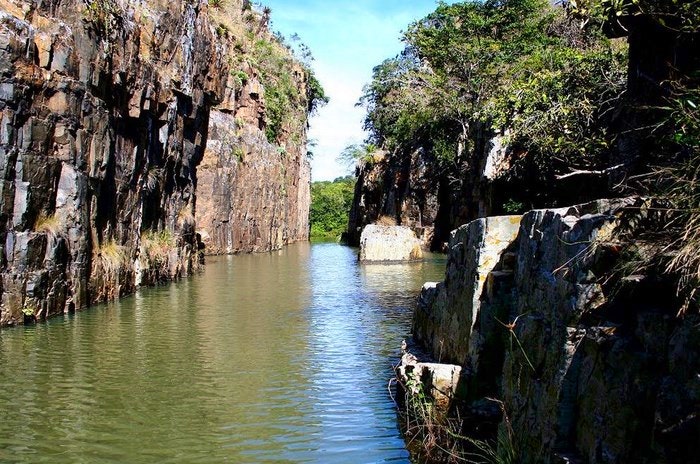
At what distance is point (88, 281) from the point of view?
1620cm

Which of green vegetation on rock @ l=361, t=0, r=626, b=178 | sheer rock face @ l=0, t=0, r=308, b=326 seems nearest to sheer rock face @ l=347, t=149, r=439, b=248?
green vegetation on rock @ l=361, t=0, r=626, b=178

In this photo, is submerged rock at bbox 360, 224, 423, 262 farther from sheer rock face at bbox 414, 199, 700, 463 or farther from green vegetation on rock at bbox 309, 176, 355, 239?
green vegetation on rock at bbox 309, 176, 355, 239

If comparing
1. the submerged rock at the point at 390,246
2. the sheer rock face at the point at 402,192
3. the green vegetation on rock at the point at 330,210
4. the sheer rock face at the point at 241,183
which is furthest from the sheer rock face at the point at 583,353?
the green vegetation on rock at the point at 330,210

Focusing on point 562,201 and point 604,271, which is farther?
point 562,201

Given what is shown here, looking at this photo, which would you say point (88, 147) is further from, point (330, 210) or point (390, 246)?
point (330, 210)

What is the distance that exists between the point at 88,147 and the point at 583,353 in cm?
1438

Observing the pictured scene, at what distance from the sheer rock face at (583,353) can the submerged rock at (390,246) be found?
23988 millimetres

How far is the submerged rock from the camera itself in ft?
101

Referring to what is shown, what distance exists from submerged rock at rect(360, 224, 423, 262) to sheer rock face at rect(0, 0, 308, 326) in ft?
30.1

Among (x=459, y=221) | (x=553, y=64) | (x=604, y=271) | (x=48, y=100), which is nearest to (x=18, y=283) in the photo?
(x=48, y=100)

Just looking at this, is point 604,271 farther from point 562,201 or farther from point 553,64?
point 553,64

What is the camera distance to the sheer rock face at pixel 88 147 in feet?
44.1

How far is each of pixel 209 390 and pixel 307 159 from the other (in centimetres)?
6213

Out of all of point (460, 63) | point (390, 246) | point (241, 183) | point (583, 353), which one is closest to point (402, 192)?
point (460, 63)
